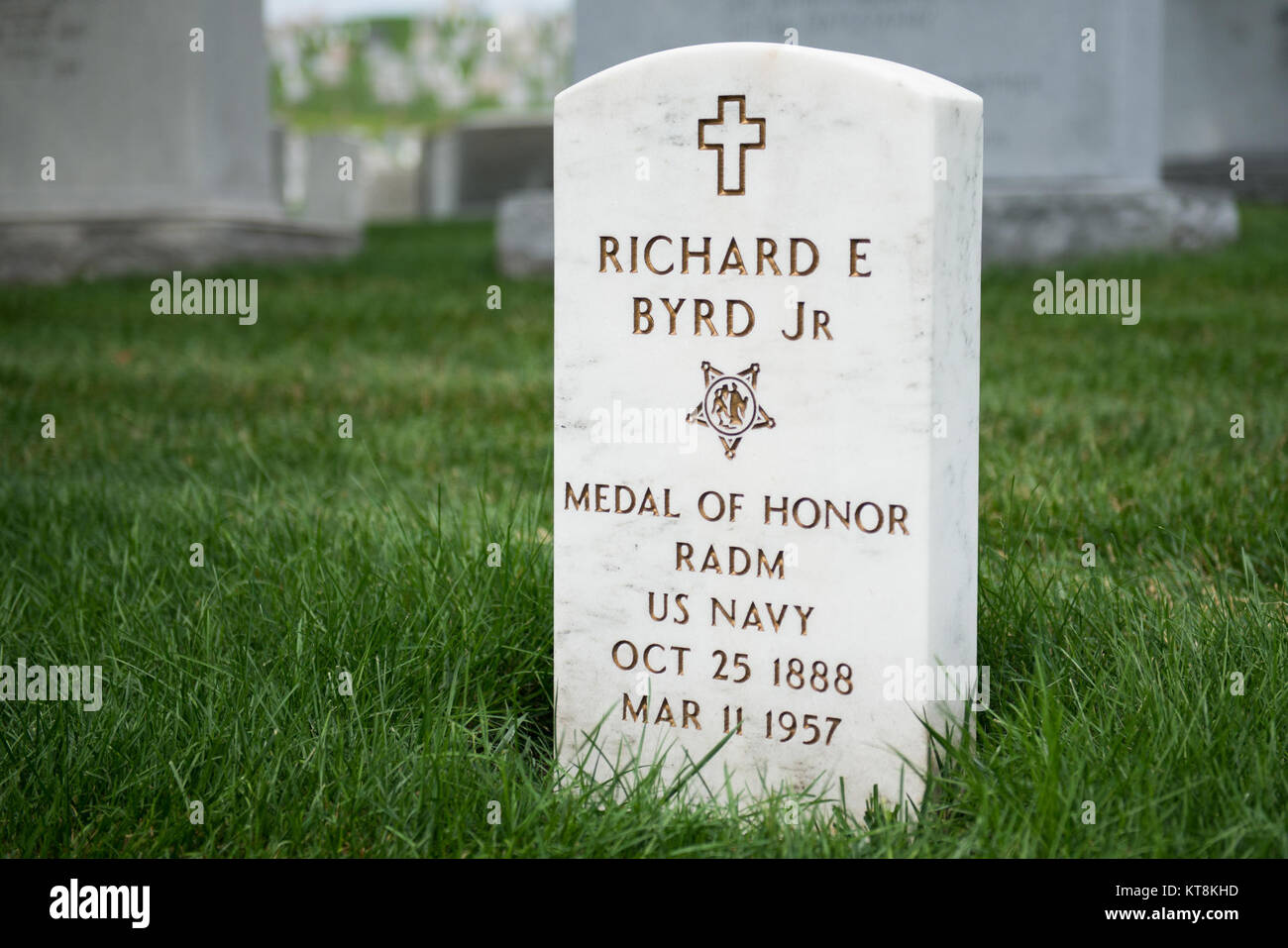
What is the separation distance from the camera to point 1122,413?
14.0ft

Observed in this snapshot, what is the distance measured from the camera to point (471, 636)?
2.36m

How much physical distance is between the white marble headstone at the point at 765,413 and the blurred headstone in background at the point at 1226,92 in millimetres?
13785

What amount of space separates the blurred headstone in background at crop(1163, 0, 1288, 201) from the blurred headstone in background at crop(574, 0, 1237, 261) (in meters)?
7.14

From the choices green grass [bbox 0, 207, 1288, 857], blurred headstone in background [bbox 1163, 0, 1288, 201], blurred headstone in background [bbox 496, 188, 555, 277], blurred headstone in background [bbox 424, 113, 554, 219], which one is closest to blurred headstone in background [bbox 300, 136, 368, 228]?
blurred headstone in background [bbox 496, 188, 555, 277]

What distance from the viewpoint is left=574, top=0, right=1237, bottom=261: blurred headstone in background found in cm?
782

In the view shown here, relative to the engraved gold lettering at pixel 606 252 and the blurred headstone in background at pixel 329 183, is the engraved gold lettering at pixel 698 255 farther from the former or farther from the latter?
the blurred headstone in background at pixel 329 183

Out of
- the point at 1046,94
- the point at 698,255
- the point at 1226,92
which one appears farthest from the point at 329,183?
the point at 698,255

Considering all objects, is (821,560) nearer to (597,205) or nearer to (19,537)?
(597,205)

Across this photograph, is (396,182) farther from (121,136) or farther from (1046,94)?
(1046,94)

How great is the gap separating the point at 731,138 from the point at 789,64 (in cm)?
13

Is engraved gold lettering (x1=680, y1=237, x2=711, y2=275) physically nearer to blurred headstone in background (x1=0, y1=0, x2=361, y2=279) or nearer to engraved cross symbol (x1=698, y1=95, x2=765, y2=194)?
engraved cross symbol (x1=698, y1=95, x2=765, y2=194)

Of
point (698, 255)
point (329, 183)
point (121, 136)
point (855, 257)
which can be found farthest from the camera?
point (329, 183)

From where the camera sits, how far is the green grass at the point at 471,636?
188cm

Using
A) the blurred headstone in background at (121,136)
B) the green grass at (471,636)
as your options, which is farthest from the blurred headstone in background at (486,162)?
the green grass at (471,636)
